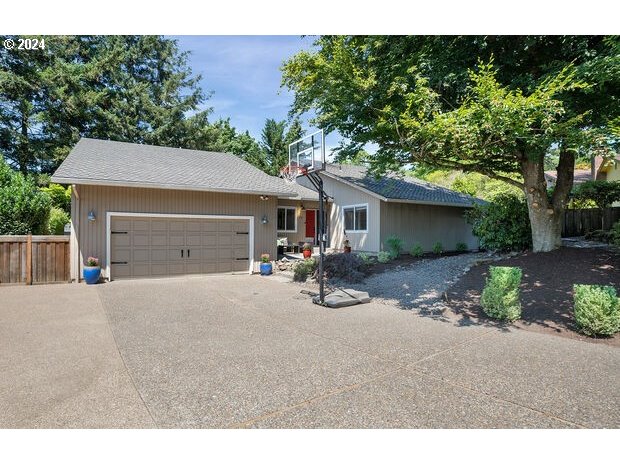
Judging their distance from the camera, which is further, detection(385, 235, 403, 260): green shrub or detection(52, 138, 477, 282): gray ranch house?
detection(385, 235, 403, 260): green shrub

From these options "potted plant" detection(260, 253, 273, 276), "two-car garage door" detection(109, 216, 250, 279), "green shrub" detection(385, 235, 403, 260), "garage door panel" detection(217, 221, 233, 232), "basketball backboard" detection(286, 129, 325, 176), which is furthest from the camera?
"green shrub" detection(385, 235, 403, 260)

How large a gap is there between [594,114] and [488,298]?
15.4ft

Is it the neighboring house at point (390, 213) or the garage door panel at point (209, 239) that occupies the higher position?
the neighboring house at point (390, 213)

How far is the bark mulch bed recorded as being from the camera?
5484 mm

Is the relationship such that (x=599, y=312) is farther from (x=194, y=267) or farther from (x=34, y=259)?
(x=34, y=259)

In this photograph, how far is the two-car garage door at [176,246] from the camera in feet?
33.7

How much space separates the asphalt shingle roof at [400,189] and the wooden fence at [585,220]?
319 centimetres

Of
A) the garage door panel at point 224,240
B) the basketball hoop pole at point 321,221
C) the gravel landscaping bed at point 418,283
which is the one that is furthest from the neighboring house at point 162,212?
the gravel landscaping bed at point 418,283

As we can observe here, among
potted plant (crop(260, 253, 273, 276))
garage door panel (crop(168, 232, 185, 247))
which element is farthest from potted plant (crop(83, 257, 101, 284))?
potted plant (crop(260, 253, 273, 276))

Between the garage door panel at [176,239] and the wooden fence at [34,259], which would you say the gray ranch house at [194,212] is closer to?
the garage door panel at [176,239]

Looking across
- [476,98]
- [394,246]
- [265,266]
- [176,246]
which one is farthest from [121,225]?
[476,98]

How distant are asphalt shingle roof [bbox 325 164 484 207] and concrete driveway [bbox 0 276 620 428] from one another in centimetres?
834

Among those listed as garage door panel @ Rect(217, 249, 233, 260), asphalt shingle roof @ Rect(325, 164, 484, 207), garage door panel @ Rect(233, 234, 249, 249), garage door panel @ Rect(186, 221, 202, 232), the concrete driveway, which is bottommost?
the concrete driveway

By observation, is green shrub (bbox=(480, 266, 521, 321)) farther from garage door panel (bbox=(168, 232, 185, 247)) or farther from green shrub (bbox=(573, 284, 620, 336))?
garage door panel (bbox=(168, 232, 185, 247))
